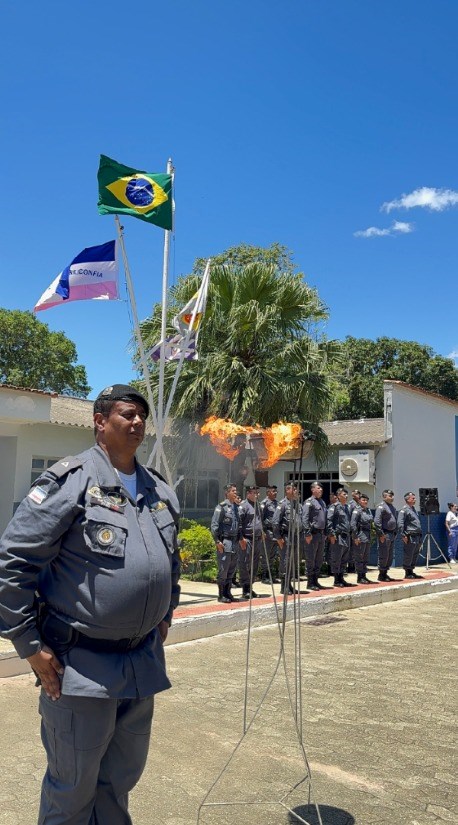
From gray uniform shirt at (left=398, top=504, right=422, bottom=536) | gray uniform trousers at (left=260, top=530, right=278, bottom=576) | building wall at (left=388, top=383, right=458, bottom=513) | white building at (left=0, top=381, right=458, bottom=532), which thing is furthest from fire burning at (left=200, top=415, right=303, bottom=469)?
building wall at (left=388, top=383, right=458, bottom=513)

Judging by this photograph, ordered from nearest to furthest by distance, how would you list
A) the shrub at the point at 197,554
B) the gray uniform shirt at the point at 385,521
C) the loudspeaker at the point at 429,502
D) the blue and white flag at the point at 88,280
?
the blue and white flag at the point at 88,280 → the shrub at the point at 197,554 → the gray uniform shirt at the point at 385,521 → the loudspeaker at the point at 429,502

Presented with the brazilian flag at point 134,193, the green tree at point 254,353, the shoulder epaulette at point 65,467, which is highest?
the brazilian flag at point 134,193

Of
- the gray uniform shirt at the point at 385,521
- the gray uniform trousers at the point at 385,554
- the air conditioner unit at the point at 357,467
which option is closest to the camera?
the gray uniform trousers at the point at 385,554

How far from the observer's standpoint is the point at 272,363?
14094 millimetres

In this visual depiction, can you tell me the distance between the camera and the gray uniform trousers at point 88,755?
2354 millimetres

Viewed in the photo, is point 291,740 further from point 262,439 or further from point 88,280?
point 88,280

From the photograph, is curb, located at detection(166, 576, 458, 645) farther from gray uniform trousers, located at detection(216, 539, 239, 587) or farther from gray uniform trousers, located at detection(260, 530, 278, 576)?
gray uniform trousers, located at detection(260, 530, 278, 576)

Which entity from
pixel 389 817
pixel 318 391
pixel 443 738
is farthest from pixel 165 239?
pixel 389 817

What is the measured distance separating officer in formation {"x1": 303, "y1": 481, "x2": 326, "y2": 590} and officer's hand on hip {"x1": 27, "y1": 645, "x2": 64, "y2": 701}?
10280 millimetres

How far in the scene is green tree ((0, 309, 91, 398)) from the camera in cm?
3023

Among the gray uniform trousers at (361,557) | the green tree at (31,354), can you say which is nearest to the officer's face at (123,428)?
the gray uniform trousers at (361,557)

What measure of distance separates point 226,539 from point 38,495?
858 cm

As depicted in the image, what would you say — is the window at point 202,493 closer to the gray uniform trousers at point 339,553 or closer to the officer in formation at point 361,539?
the officer in formation at point 361,539

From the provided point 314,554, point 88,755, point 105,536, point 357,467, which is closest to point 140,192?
point 314,554
